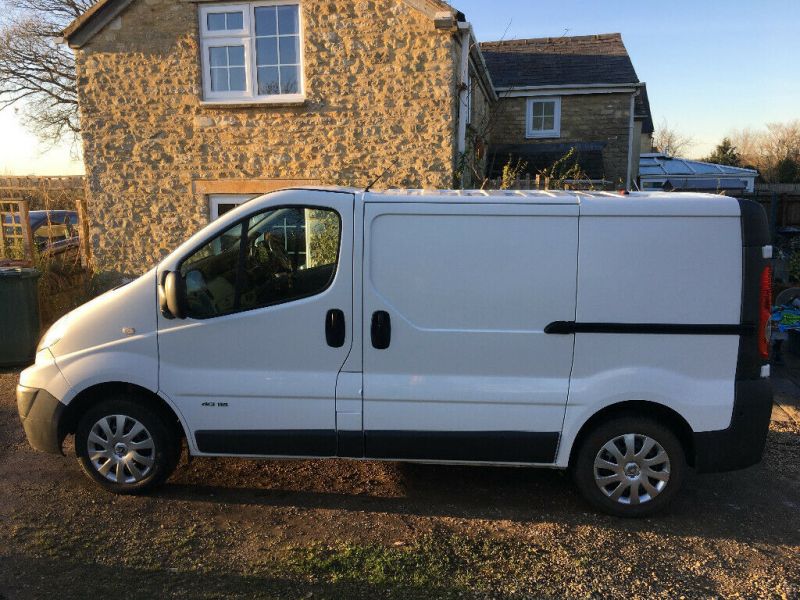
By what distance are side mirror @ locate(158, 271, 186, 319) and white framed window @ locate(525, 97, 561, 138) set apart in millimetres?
15141

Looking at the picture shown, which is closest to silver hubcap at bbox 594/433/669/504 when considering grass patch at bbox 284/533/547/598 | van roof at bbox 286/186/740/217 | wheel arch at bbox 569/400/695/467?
wheel arch at bbox 569/400/695/467

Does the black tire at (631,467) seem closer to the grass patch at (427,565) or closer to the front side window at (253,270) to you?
the grass patch at (427,565)

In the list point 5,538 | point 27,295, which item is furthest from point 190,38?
point 5,538

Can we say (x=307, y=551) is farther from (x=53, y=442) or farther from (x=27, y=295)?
(x=27, y=295)

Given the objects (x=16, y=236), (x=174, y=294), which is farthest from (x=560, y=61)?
(x=174, y=294)

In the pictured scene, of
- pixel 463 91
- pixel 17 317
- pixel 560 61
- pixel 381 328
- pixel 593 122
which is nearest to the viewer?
pixel 381 328

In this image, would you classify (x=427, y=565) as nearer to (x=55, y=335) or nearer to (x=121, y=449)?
(x=121, y=449)

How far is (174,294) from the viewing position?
12.9 ft

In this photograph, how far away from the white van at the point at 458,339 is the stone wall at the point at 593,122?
1401cm

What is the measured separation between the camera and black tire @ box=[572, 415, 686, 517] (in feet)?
13.1

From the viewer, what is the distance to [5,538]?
12.6 ft

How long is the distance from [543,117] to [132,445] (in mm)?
15794

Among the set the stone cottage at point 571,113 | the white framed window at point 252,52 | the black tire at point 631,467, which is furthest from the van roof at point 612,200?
the stone cottage at point 571,113

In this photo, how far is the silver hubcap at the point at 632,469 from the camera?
3994mm
